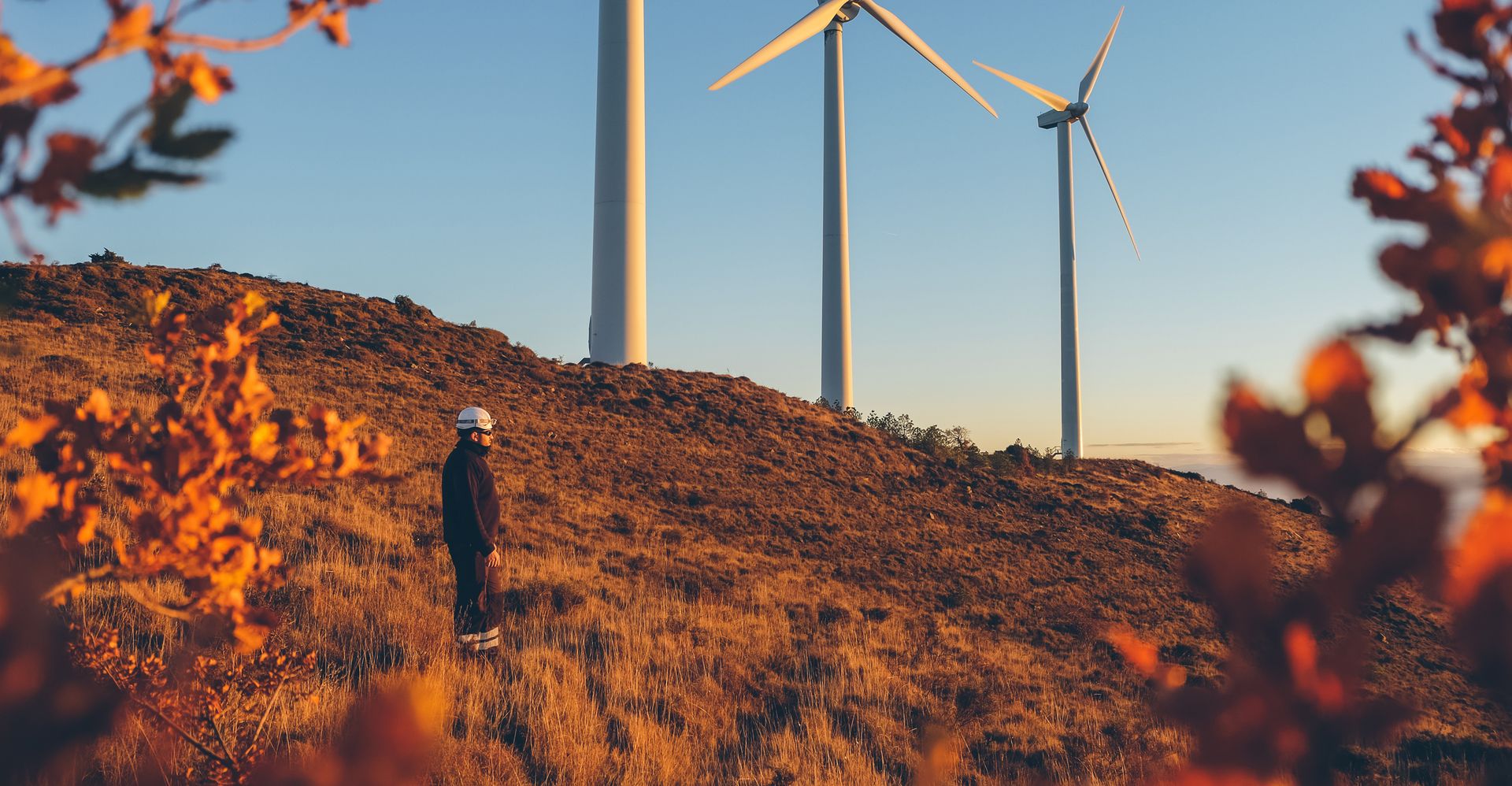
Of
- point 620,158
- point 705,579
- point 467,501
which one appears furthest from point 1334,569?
point 620,158

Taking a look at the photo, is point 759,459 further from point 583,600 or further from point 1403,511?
point 1403,511

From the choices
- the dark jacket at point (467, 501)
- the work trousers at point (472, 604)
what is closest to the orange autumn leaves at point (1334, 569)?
the dark jacket at point (467, 501)

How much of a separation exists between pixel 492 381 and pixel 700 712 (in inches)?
605

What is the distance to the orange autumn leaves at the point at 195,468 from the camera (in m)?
2.22

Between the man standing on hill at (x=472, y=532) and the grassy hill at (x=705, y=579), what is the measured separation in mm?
295

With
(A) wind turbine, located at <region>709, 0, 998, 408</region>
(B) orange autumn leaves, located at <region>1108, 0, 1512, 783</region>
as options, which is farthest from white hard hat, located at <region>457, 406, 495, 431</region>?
(A) wind turbine, located at <region>709, 0, 998, 408</region>

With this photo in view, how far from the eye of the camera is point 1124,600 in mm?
14070

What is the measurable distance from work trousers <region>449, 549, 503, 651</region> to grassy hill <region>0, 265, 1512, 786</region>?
8.4 inches

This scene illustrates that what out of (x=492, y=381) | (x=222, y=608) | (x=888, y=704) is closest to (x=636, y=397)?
(x=492, y=381)

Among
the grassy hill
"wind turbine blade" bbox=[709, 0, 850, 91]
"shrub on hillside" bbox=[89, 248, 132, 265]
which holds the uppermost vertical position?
"wind turbine blade" bbox=[709, 0, 850, 91]

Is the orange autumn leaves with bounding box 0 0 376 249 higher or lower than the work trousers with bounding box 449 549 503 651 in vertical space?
higher

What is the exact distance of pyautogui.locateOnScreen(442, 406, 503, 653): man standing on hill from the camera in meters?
7.08

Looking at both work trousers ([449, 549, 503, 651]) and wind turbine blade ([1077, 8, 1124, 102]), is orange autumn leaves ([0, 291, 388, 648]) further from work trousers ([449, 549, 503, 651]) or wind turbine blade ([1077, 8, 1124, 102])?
wind turbine blade ([1077, 8, 1124, 102])

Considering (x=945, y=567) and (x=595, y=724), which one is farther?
(x=945, y=567)
